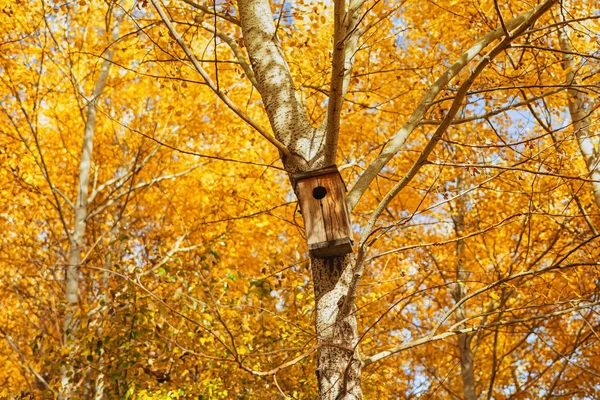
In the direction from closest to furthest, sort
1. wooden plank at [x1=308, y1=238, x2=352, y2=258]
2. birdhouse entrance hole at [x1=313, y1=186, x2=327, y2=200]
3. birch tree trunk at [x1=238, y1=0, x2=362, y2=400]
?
1. birch tree trunk at [x1=238, y1=0, x2=362, y2=400]
2. wooden plank at [x1=308, y1=238, x2=352, y2=258]
3. birdhouse entrance hole at [x1=313, y1=186, x2=327, y2=200]

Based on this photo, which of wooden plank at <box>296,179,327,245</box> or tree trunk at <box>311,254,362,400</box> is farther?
wooden plank at <box>296,179,327,245</box>

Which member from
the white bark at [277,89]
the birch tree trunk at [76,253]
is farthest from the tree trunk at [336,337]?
the birch tree trunk at [76,253]

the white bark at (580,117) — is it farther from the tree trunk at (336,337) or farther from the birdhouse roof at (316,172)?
the tree trunk at (336,337)

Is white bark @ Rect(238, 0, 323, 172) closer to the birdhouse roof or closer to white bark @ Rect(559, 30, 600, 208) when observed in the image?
the birdhouse roof

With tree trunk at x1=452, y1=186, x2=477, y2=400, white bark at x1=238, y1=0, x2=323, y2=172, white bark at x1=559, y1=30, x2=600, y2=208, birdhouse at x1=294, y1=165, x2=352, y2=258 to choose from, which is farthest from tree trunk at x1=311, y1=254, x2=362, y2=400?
tree trunk at x1=452, y1=186, x2=477, y2=400

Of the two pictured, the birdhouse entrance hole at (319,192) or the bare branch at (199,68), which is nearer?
the bare branch at (199,68)

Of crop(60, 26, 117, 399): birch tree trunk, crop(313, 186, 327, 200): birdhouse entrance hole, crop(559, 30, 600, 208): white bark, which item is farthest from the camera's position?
crop(60, 26, 117, 399): birch tree trunk

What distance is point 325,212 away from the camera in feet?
9.39

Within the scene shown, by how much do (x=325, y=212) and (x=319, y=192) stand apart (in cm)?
12

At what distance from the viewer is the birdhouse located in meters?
2.71

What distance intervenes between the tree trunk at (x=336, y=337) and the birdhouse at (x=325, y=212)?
11cm

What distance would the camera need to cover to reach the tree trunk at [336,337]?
243 cm

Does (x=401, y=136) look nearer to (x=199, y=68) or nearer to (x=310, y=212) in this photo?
(x=310, y=212)

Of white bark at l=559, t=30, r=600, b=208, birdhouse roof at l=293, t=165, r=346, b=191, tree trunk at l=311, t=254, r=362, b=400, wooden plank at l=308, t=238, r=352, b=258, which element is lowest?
tree trunk at l=311, t=254, r=362, b=400
